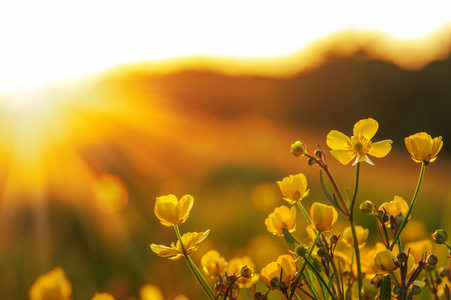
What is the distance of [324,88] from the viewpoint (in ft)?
25.3

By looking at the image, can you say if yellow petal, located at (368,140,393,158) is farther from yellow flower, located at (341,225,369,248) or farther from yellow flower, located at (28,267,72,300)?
yellow flower, located at (28,267,72,300)

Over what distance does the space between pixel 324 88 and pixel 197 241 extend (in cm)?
726

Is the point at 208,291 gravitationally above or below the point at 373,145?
below

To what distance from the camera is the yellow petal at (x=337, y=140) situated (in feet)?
2.62

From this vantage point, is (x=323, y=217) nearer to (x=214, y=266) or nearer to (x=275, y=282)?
(x=275, y=282)

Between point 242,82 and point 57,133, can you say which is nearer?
point 57,133

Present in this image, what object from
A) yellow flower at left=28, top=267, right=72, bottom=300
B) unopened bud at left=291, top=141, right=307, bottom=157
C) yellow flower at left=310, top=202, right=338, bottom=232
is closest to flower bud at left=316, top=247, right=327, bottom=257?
yellow flower at left=310, top=202, right=338, bottom=232

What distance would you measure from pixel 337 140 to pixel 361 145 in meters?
0.05

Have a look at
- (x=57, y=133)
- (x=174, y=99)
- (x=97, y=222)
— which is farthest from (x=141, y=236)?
(x=174, y=99)

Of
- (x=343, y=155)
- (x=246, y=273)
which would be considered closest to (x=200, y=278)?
(x=246, y=273)

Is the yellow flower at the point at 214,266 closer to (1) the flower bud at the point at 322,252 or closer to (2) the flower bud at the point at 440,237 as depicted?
(1) the flower bud at the point at 322,252

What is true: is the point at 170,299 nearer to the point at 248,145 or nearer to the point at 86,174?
the point at 86,174

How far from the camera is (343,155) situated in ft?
2.50

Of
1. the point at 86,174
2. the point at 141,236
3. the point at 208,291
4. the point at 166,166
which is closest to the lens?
the point at 208,291
